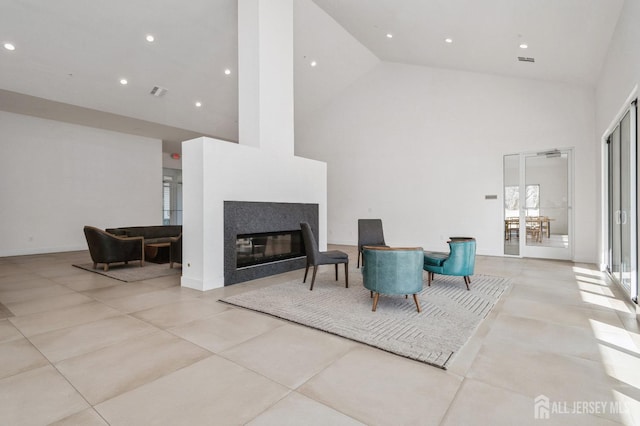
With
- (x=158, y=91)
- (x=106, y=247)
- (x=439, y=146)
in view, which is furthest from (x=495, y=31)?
(x=106, y=247)

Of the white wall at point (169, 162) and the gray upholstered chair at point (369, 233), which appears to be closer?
the gray upholstered chair at point (369, 233)

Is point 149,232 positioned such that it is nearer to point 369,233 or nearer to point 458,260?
point 369,233

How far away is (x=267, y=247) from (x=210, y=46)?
4451 mm

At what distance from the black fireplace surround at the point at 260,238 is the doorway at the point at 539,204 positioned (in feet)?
15.6

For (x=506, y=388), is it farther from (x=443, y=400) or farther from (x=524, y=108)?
(x=524, y=108)

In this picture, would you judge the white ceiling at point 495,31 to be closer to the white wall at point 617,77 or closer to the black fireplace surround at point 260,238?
the white wall at point 617,77

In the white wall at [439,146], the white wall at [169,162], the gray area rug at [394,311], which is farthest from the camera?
the white wall at [169,162]

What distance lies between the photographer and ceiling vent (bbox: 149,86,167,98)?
7.33m

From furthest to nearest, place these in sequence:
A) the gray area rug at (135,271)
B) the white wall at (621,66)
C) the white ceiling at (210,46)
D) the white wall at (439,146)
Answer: the white wall at (439,146) → the gray area rug at (135,271) → the white ceiling at (210,46) → the white wall at (621,66)

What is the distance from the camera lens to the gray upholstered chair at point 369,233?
602 cm

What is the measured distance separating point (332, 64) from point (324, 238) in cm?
492

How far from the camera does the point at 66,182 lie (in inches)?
341

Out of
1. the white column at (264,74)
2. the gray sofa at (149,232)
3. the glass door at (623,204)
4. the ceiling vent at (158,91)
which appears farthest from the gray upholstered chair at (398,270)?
the ceiling vent at (158,91)

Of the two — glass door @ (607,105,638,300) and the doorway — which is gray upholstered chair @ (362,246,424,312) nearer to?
glass door @ (607,105,638,300)
